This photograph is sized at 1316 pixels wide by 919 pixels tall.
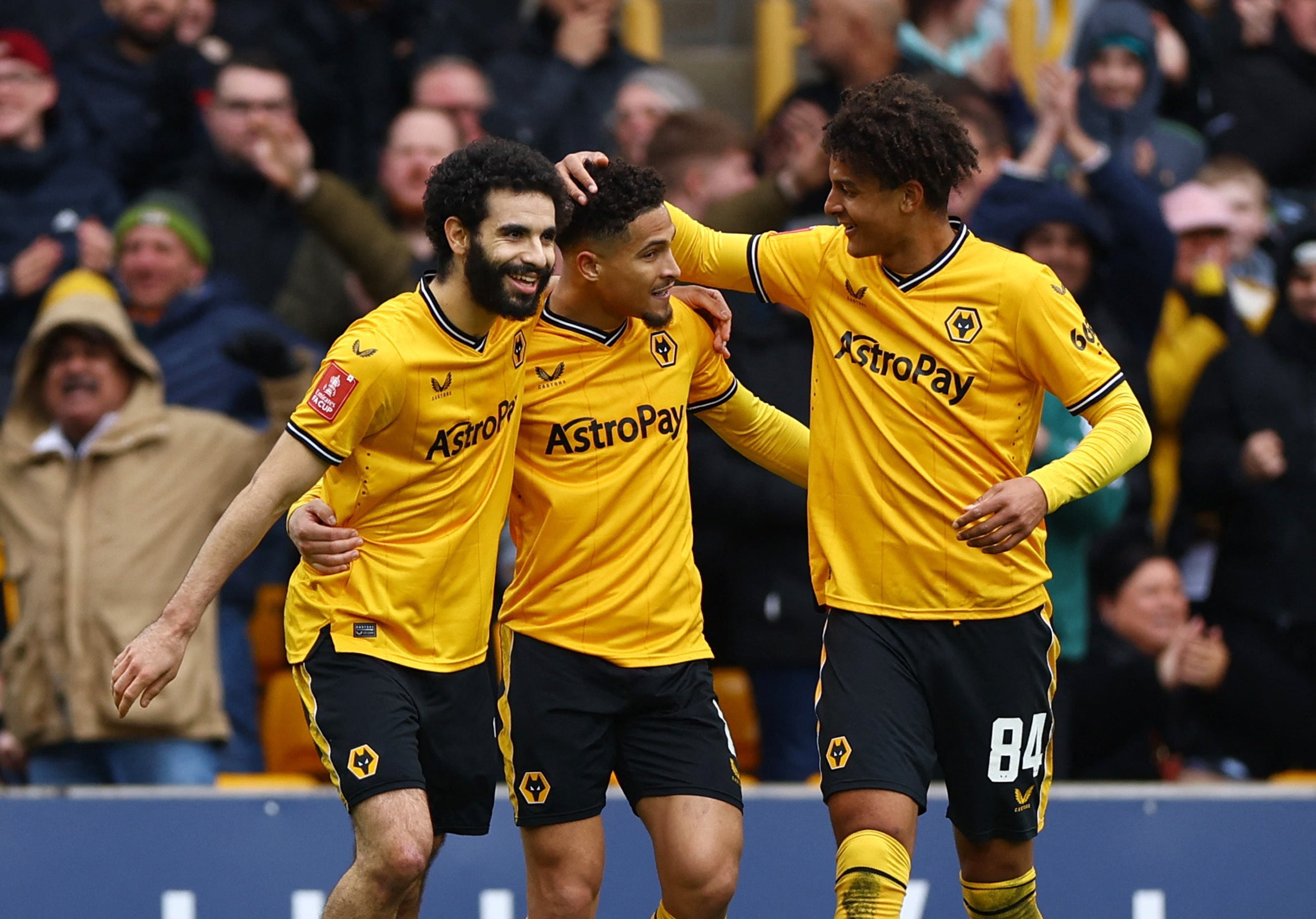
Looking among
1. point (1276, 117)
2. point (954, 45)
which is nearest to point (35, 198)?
point (954, 45)

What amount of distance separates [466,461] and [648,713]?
2.84ft

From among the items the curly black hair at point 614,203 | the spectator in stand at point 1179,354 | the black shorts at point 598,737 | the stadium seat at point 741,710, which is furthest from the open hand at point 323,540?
the spectator in stand at point 1179,354

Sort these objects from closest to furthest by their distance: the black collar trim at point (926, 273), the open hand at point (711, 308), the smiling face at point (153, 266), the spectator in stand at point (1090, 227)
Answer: the black collar trim at point (926, 273) → the open hand at point (711, 308) → the spectator in stand at point (1090, 227) → the smiling face at point (153, 266)

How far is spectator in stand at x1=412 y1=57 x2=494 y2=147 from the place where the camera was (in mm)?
8430

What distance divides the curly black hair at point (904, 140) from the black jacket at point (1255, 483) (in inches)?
113

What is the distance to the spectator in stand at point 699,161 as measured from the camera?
7.78 m

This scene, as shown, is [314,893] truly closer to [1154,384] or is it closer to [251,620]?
[251,620]

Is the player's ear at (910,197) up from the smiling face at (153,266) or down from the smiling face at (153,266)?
down

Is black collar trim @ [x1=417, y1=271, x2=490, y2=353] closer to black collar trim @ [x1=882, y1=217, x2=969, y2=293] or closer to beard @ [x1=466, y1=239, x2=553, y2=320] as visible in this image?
beard @ [x1=466, y1=239, x2=553, y2=320]

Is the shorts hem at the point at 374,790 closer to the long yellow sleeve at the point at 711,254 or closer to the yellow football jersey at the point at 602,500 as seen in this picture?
the yellow football jersey at the point at 602,500

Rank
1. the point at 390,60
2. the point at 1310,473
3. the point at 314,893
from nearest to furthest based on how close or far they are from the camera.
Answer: the point at 314,893, the point at 1310,473, the point at 390,60

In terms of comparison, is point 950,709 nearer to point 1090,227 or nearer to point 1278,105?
point 1090,227

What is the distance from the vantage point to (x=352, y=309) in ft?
26.0

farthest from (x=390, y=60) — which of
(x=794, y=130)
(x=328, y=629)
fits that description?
(x=328, y=629)
